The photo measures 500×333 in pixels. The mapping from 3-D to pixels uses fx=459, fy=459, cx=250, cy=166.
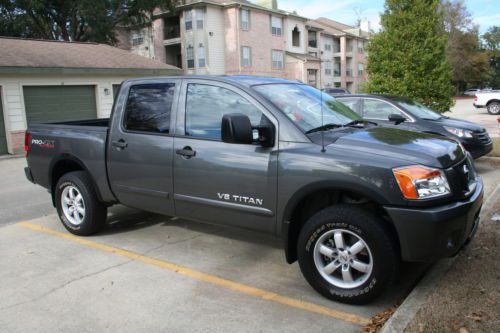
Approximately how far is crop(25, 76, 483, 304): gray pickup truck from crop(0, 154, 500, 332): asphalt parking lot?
1.17ft

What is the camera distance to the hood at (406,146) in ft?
11.5

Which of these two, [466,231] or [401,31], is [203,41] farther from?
[466,231]

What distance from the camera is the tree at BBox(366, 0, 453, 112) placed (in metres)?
12.2

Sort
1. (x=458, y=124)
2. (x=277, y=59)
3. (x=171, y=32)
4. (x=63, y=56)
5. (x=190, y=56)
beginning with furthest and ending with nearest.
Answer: (x=277, y=59), (x=171, y=32), (x=190, y=56), (x=63, y=56), (x=458, y=124)

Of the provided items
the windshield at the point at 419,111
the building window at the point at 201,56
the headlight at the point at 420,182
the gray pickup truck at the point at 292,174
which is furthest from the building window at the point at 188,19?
the headlight at the point at 420,182

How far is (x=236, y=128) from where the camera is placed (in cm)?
380

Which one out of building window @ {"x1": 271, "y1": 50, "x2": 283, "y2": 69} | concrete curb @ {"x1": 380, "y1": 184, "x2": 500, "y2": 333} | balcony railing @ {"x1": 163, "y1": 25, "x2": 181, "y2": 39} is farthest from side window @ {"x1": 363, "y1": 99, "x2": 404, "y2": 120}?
building window @ {"x1": 271, "y1": 50, "x2": 283, "y2": 69}

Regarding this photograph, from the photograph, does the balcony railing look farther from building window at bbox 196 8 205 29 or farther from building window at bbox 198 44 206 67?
building window at bbox 198 44 206 67

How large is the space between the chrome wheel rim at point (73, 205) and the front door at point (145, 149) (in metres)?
0.67

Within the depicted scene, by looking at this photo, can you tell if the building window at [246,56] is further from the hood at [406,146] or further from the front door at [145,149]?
the hood at [406,146]

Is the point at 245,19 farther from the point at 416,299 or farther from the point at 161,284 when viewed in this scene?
the point at 416,299

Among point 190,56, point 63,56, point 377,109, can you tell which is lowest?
point 377,109

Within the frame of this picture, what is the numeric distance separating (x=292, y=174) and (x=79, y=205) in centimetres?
303

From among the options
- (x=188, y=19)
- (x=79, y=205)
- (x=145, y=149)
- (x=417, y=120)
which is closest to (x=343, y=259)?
(x=145, y=149)
